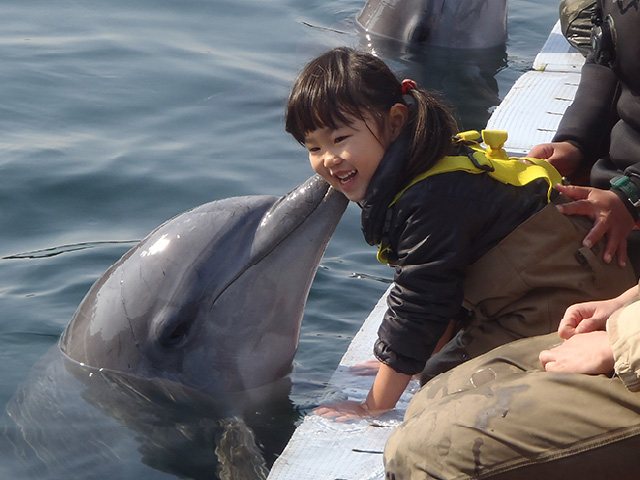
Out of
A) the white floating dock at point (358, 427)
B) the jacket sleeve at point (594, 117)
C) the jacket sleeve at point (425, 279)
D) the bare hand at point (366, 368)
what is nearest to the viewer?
the white floating dock at point (358, 427)

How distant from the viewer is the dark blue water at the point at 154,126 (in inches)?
264

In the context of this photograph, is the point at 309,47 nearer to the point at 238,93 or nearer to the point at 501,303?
the point at 238,93

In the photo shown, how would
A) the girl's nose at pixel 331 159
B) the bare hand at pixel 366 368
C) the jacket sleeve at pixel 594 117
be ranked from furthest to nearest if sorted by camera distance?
1. the jacket sleeve at pixel 594 117
2. the bare hand at pixel 366 368
3. the girl's nose at pixel 331 159

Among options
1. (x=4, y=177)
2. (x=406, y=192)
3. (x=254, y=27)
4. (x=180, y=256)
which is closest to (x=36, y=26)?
(x=254, y=27)

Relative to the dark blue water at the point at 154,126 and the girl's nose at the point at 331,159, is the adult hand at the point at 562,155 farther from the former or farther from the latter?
the dark blue water at the point at 154,126

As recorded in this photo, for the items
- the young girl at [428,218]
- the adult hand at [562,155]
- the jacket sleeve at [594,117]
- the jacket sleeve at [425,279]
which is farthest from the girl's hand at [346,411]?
the jacket sleeve at [594,117]

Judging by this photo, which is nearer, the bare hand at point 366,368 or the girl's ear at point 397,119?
the girl's ear at point 397,119

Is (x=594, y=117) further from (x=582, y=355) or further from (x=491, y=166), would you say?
(x=582, y=355)

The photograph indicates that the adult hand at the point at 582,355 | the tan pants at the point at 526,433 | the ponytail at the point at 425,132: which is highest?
the ponytail at the point at 425,132

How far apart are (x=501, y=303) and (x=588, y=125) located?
50.7 inches

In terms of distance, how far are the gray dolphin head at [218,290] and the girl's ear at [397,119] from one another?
0.46 metres

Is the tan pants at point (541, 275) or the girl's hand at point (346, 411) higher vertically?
the tan pants at point (541, 275)

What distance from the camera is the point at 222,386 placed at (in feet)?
15.6

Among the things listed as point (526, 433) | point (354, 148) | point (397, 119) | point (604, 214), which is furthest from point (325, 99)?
point (526, 433)
